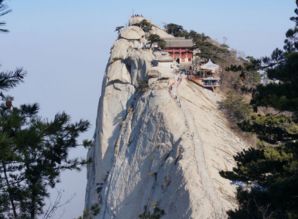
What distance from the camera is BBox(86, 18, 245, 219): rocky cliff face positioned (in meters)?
30.2

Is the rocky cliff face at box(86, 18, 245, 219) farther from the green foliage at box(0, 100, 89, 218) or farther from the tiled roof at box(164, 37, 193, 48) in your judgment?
the green foliage at box(0, 100, 89, 218)

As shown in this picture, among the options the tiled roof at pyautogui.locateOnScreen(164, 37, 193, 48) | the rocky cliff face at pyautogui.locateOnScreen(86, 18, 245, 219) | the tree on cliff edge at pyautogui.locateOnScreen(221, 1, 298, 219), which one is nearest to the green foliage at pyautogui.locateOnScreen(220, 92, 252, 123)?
the rocky cliff face at pyautogui.locateOnScreen(86, 18, 245, 219)

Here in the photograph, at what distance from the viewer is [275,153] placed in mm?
15578

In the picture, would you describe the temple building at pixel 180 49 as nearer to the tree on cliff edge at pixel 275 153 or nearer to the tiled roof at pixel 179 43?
the tiled roof at pixel 179 43

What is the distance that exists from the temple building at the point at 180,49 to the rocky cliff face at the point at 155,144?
3723mm

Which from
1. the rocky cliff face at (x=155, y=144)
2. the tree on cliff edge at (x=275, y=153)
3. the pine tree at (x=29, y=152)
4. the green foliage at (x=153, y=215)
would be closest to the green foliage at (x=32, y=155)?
the pine tree at (x=29, y=152)

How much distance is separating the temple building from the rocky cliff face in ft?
12.2

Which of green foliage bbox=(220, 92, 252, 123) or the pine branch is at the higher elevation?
green foliage bbox=(220, 92, 252, 123)

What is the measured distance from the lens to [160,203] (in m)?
31.4

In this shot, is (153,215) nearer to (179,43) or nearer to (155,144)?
(155,144)

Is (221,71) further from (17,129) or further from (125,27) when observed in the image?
(17,129)

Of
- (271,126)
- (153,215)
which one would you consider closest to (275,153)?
(271,126)

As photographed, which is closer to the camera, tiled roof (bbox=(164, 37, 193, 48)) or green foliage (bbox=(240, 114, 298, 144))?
green foliage (bbox=(240, 114, 298, 144))

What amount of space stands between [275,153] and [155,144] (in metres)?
22.2
